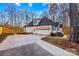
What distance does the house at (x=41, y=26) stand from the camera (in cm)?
355

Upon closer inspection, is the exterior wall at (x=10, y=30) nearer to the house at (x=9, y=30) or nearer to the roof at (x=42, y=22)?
the house at (x=9, y=30)

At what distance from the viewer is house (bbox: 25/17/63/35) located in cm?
355

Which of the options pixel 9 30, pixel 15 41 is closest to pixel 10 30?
pixel 9 30

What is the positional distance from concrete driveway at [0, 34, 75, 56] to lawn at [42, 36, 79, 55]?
0.03 metres

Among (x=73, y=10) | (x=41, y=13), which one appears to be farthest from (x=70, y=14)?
(x=41, y=13)

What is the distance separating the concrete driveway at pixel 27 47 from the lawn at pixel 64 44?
33 mm

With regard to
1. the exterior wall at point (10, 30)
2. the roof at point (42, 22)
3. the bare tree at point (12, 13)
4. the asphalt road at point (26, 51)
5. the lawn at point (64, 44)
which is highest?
the bare tree at point (12, 13)

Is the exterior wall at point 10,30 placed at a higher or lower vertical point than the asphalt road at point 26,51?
higher

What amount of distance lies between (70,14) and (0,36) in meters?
0.68

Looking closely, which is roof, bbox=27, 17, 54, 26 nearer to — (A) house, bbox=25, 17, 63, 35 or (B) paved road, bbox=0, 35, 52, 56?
(A) house, bbox=25, 17, 63, 35

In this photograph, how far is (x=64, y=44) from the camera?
3570mm

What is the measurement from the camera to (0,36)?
3545 millimetres

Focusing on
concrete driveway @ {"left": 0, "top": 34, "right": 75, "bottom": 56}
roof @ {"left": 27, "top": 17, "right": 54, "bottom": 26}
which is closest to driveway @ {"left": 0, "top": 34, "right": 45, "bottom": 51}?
concrete driveway @ {"left": 0, "top": 34, "right": 75, "bottom": 56}

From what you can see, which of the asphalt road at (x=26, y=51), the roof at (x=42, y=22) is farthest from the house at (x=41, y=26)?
the asphalt road at (x=26, y=51)
